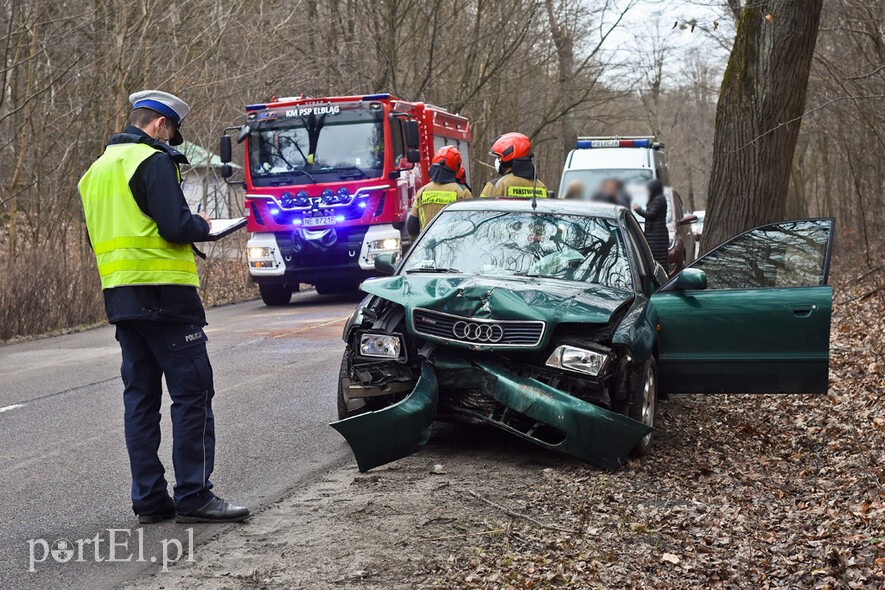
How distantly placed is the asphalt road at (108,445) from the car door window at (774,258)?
3.14m

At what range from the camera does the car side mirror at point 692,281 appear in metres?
7.66

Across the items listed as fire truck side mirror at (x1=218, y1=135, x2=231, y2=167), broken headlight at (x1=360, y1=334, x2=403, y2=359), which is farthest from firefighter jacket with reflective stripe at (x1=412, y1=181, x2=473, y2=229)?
fire truck side mirror at (x1=218, y1=135, x2=231, y2=167)

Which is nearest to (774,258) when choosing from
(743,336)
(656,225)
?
(743,336)

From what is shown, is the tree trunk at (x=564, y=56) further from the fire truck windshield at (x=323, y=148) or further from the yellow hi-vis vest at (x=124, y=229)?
the yellow hi-vis vest at (x=124, y=229)

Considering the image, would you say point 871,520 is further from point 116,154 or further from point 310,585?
point 116,154

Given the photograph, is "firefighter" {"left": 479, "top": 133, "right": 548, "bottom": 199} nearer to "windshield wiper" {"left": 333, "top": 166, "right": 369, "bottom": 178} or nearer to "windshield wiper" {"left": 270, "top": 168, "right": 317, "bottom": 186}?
"windshield wiper" {"left": 333, "top": 166, "right": 369, "bottom": 178}

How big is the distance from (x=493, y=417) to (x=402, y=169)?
1211cm

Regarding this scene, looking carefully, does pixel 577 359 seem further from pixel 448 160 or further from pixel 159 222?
pixel 448 160

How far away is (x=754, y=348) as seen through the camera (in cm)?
757

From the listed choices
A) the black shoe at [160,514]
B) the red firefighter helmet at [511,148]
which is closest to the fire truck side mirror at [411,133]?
the red firefighter helmet at [511,148]

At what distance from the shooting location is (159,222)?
5465 millimetres

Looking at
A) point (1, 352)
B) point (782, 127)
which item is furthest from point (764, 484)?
point (1, 352)

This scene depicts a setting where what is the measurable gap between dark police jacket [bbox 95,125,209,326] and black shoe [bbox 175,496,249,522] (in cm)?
90

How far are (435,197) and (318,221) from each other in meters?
6.84
